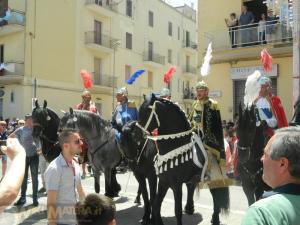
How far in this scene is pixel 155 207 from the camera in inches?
255

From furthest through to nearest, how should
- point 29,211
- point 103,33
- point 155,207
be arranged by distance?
point 103,33
point 29,211
point 155,207

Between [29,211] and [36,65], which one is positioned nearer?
[29,211]

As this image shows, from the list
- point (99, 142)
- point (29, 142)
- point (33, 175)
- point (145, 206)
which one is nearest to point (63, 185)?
point (145, 206)

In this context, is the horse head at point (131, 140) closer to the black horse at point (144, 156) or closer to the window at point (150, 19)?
the black horse at point (144, 156)

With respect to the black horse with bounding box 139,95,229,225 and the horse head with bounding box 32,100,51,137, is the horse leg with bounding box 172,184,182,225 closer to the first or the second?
the black horse with bounding box 139,95,229,225

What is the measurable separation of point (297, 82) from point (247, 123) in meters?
6.70

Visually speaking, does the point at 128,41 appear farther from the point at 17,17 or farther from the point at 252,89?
the point at 252,89

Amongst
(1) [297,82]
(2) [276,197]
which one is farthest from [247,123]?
(1) [297,82]

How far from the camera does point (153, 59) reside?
136ft

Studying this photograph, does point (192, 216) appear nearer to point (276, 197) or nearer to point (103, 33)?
point (276, 197)

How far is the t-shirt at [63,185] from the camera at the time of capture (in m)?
4.25

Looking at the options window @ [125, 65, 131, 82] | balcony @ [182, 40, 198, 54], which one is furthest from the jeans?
balcony @ [182, 40, 198, 54]

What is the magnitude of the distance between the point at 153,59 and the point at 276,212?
40.0 meters

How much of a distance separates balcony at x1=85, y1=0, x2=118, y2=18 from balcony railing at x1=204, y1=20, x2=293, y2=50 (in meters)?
17.1
